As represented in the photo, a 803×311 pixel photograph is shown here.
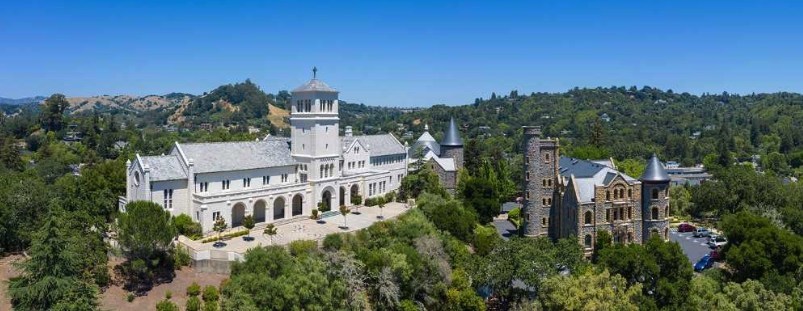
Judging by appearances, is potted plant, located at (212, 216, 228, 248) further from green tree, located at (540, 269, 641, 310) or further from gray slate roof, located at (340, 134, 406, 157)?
green tree, located at (540, 269, 641, 310)

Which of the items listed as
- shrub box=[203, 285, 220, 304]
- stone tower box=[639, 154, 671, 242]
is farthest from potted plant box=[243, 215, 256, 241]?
stone tower box=[639, 154, 671, 242]

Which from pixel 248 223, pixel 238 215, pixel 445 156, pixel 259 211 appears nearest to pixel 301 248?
pixel 248 223

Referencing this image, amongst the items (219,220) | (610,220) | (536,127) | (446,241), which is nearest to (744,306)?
(610,220)

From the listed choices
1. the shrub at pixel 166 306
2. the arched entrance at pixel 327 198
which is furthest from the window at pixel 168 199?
the arched entrance at pixel 327 198

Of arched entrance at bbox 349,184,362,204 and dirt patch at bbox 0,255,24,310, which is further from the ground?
arched entrance at bbox 349,184,362,204

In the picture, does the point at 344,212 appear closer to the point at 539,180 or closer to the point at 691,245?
the point at 539,180

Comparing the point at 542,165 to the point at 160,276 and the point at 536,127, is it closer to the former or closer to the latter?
the point at 536,127
